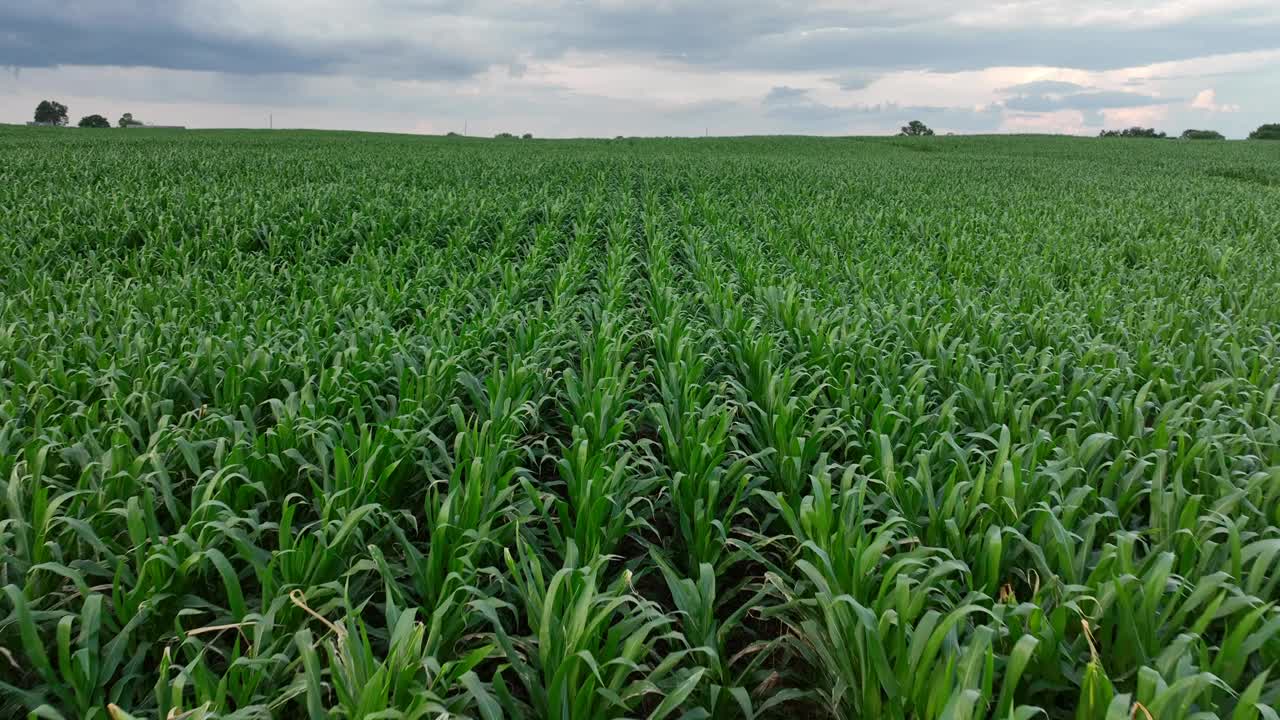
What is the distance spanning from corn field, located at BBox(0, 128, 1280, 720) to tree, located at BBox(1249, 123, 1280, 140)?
75.9 m

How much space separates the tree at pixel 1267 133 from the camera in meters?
63.4

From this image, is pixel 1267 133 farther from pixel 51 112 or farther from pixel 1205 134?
pixel 51 112

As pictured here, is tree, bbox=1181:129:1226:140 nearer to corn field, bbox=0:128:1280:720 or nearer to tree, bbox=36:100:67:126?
corn field, bbox=0:128:1280:720

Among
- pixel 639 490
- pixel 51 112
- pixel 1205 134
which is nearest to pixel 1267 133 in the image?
pixel 1205 134

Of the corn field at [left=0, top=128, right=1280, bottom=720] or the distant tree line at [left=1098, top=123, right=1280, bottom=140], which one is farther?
the distant tree line at [left=1098, top=123, right=1280, bottom=140]

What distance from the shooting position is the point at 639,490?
315cm

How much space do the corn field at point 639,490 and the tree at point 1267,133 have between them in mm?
75936

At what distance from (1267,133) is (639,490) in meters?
86.8

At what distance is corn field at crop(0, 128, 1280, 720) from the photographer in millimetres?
2070

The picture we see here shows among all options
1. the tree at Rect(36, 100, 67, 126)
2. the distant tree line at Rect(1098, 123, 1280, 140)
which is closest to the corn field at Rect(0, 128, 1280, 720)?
the distant tree line at Rect(1098, 123, 1280, 140)

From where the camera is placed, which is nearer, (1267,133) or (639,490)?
(639,490)

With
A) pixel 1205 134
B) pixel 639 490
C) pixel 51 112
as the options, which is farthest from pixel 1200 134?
pixel 51 112

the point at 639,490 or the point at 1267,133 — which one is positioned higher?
the point at 1267,133

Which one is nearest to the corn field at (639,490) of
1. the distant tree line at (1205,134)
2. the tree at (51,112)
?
the distant tree line at (1205,134)
